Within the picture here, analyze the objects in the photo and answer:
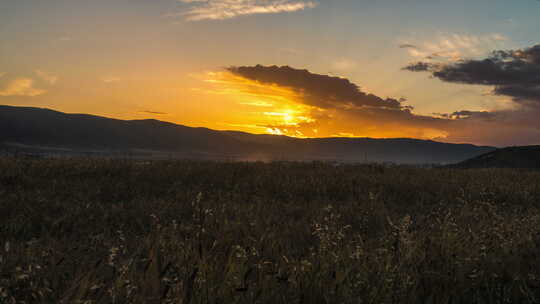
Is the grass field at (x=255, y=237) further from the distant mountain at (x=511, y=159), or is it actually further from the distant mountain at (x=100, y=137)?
the distant mountain at (x=100, y=137)

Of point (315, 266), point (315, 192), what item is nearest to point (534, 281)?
point (315, 266)

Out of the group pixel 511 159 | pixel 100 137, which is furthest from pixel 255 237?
pixel 100 137

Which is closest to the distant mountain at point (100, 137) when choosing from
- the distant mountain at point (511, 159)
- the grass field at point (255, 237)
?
the distant mountain at point (511, 159)

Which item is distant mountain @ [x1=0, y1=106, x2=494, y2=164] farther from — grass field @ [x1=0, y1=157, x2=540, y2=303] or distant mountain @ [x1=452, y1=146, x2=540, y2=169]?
grass field @ [x1=0, y1=157, x2=540, y2=303]

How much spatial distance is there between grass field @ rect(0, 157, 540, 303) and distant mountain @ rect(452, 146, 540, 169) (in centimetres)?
2302

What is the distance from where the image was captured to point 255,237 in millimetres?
4285

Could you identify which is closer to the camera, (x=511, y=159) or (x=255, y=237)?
(x=255, y=237)

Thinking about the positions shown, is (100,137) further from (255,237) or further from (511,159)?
(255,237)

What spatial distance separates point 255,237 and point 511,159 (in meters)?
36.6

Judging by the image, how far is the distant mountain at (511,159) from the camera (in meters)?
32.3

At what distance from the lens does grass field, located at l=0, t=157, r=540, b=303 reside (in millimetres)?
2221

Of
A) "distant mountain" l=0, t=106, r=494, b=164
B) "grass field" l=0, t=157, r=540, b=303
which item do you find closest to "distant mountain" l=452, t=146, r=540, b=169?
"grass field" l=0, t=157, r=540, b=303

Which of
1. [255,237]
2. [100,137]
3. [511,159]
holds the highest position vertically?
[100,137]

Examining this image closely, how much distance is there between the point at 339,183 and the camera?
9180 mm
